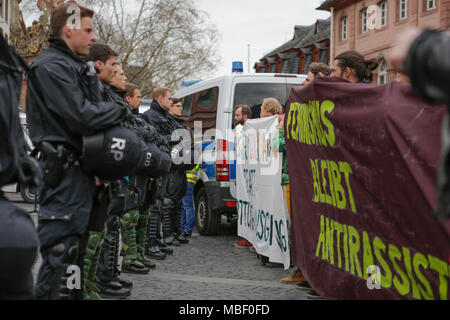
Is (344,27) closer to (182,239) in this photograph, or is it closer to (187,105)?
(187,105)

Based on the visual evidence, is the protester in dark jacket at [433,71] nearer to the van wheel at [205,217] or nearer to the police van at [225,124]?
the police van at [225,124]

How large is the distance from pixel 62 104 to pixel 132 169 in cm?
59

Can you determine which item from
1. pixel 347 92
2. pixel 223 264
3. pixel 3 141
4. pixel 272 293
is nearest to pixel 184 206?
pixel 223 264

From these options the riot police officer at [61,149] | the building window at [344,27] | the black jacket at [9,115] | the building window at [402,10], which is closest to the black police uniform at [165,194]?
the riot police officer at [61,149]

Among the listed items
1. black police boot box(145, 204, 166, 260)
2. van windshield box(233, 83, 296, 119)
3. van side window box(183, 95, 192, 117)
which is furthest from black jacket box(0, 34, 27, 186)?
van side window box(183, 95, 192, 117)

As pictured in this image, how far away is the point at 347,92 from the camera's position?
4.49 metres

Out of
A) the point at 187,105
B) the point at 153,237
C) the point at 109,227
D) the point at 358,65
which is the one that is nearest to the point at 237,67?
the point at 187,105

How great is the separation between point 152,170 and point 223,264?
1.66 m

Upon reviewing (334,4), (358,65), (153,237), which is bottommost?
(153,237)

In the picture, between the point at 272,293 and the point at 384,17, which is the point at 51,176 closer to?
the point at 272,293

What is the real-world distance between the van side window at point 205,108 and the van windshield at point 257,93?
39 cm

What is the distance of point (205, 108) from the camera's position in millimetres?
9609

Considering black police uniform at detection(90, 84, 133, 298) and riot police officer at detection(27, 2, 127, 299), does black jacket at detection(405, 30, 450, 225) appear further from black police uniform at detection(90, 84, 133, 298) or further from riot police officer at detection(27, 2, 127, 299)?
black police uniform at detection(90, 84, 133, 298)

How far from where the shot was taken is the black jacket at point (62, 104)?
3566mm
